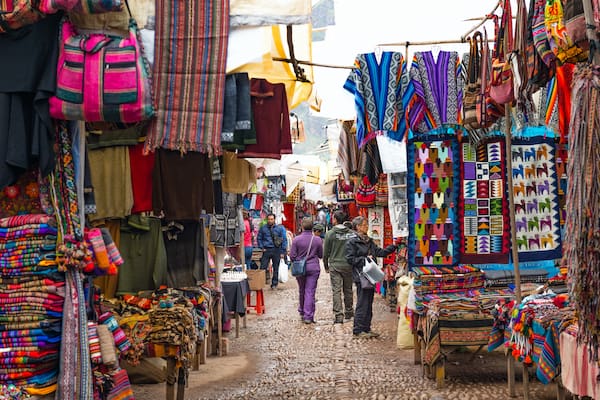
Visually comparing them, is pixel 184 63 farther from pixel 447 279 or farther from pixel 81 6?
pixel 447 279

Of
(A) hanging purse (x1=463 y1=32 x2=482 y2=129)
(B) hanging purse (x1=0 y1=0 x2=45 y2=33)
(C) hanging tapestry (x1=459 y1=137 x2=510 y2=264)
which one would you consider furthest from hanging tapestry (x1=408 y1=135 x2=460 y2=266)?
(B) hanging purse (x1=0 y1=0 x2=45 y2=33)

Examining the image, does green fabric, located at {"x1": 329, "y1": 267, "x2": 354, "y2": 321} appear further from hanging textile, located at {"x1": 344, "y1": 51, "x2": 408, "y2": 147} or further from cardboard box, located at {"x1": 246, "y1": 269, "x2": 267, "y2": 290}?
hanging textile, located at {"x1": 344, "y1": 51, "x2": 408, "y2": 147}

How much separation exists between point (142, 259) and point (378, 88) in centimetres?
310

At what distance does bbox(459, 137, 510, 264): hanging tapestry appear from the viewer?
7.73m

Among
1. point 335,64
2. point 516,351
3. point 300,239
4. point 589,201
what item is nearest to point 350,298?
point 300,239

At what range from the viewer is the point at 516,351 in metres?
5.38

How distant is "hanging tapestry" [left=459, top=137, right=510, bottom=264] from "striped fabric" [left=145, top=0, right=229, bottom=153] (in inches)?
165

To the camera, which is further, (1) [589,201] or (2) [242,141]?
(2) [242,141]

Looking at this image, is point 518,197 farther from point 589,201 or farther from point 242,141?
point 589,201

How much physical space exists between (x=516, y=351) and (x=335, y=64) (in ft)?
12.1

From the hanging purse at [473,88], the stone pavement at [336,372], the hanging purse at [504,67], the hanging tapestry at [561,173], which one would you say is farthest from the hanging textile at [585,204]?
the hanging tapestry at [561,173]

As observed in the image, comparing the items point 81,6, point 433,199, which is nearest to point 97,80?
point 81,6

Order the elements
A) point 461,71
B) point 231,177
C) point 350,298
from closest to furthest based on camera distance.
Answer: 1. point 461,71
2. point 231,177
3. point 350,298

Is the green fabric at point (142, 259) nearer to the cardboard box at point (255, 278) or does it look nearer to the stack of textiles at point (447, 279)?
the stack of textiles at point (447, 279)
